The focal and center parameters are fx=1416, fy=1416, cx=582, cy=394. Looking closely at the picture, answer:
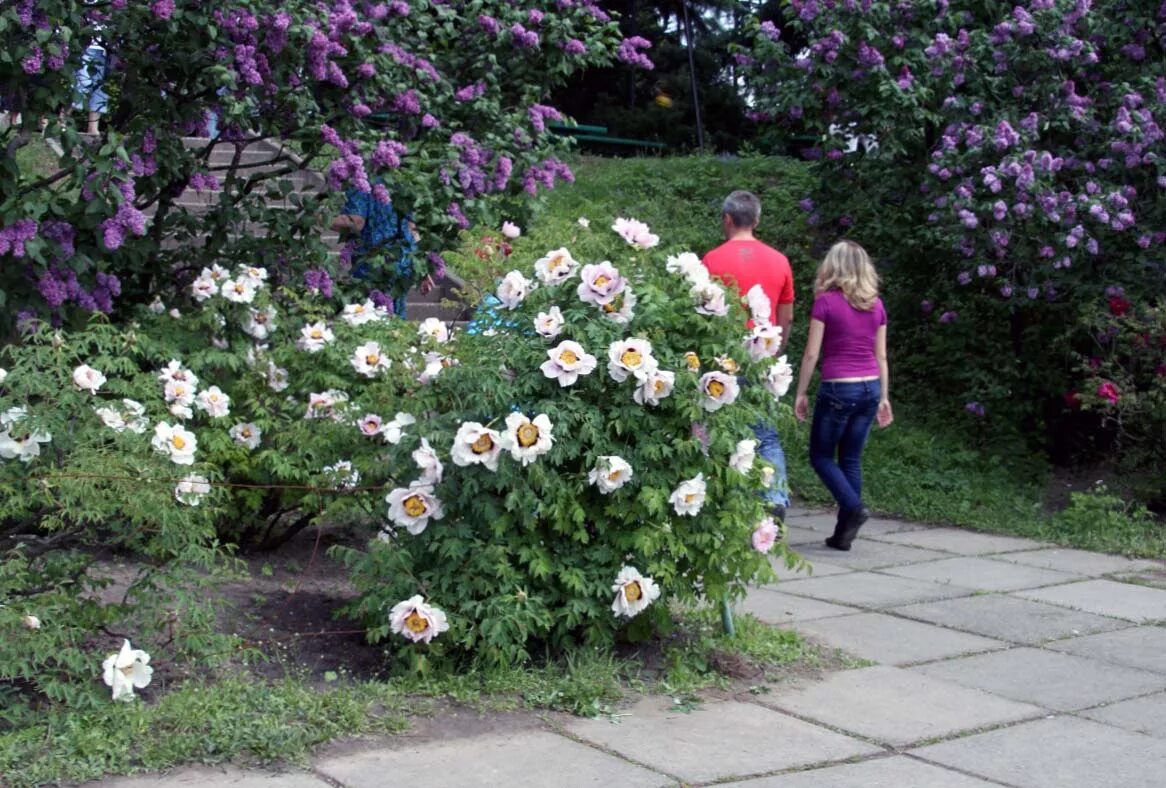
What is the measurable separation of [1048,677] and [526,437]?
2.23 metres

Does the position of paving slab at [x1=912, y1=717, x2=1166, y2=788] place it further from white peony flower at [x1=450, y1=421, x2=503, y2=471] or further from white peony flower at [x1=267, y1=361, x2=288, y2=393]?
white peony flower at [x1=267, y1=361, x2=288, y2=393]

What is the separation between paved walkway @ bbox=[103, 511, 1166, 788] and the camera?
161 inches

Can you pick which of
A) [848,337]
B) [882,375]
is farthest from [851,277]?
[882,375]

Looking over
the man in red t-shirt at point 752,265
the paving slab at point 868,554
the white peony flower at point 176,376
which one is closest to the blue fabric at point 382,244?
the man in red t-shirt at point 752,265

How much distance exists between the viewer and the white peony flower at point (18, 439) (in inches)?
181

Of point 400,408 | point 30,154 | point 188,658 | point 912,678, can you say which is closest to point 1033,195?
point 912,678

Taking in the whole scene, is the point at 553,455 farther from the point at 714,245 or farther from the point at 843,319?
the point at 714,245

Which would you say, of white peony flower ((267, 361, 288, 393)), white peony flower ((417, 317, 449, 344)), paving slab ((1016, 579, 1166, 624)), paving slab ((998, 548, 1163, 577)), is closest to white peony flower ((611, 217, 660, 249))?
white peony flower ((417, 317, 449, 344))

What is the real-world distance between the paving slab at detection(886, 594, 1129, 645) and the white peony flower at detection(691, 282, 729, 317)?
1.93 meters

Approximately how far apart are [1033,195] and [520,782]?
6551mm

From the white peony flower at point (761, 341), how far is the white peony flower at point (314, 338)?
2.04 meters

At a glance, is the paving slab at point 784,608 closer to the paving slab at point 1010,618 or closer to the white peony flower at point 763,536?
the paving slab at point 1010,618

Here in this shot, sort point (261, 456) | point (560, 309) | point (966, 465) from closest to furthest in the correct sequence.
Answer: point (560, 309)
point (261, 456)
point (966, 465)

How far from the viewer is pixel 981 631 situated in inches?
238
